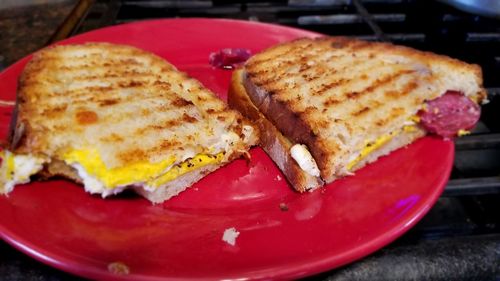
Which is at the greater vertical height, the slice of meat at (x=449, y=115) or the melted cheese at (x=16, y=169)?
the slice of meat at (x=449, y=115)

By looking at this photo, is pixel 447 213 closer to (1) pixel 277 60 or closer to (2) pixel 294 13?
(1) pixel 277 60

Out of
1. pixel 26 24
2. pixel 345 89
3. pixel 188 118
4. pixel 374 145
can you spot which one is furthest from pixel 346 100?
pixel 26 24

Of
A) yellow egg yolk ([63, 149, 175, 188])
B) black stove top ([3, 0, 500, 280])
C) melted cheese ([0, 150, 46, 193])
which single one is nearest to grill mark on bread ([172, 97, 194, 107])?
yellow egg yolk ([63, 149, 175, 188])

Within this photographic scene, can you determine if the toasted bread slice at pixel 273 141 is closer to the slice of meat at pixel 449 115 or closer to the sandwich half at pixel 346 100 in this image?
the sandwich half at pixel 346 100

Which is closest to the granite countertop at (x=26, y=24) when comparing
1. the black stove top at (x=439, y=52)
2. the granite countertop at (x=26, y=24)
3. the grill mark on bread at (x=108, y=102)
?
the granite countertop at (x=26, y=24)


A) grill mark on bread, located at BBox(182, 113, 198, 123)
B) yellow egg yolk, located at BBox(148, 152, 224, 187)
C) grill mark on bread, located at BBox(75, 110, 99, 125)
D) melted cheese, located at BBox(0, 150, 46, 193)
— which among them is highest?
grill mark on bread, located at BBox(75, 110, 99, 125)

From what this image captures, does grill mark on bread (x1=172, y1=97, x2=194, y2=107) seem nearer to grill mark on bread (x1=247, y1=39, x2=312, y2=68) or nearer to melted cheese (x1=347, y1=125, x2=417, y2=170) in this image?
grill mark on bread (x1=247, y1=39, x2=312, y2=68)
